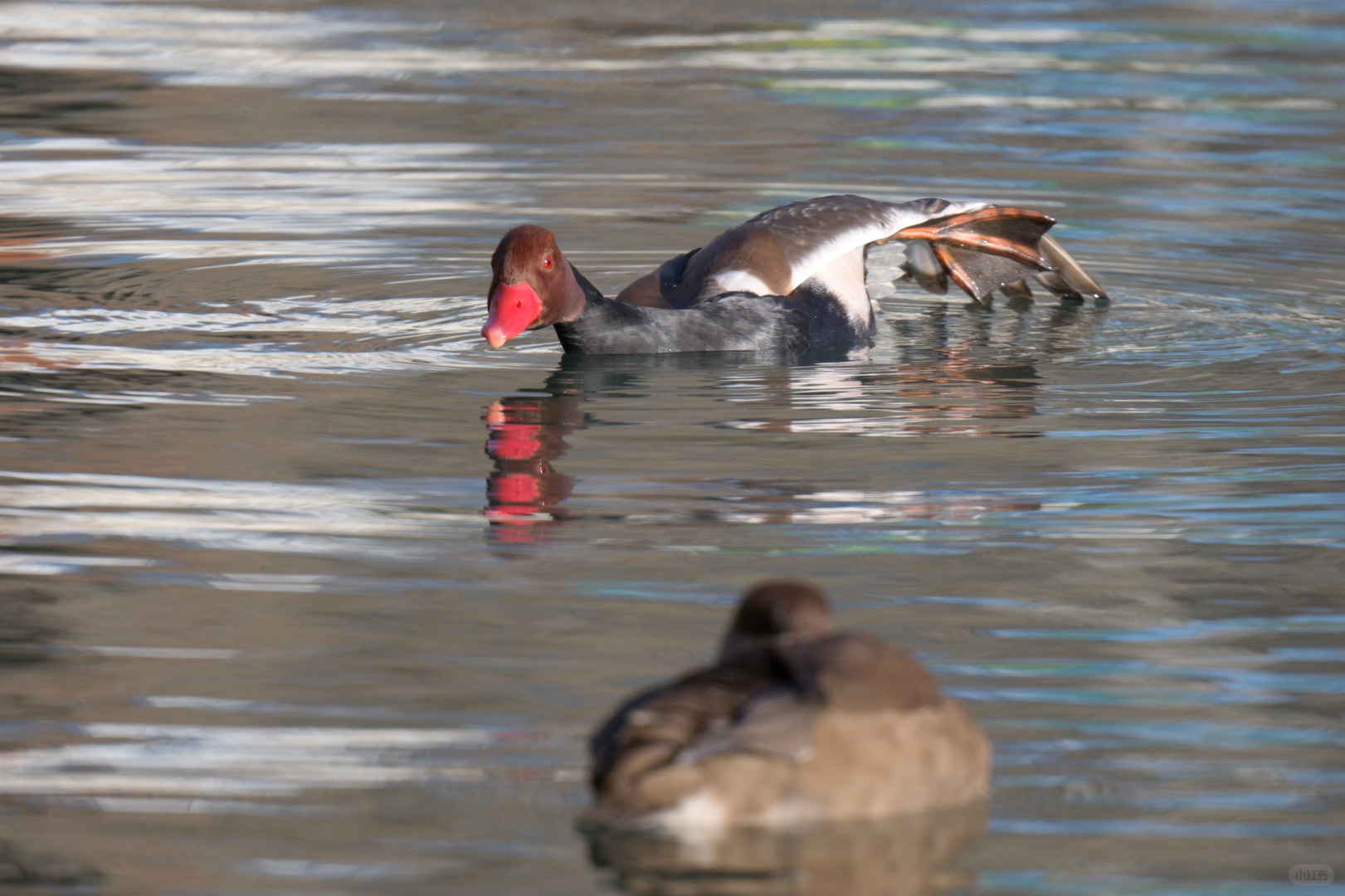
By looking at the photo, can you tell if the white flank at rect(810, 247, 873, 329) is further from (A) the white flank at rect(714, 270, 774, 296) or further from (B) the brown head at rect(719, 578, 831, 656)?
(B) the brown head at rect(719, 578, 831, 656)

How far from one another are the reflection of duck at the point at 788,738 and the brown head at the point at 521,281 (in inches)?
175

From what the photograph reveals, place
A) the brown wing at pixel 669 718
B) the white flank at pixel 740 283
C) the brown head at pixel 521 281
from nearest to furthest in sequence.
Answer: the brown wing at pixel 669 718 → the brown head at pixel 521 281 → the white flank at pixel 740 283

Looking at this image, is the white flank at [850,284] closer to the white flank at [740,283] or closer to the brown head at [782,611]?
the white flank at [740,283]

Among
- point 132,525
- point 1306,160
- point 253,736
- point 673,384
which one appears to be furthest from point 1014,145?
point 253,736

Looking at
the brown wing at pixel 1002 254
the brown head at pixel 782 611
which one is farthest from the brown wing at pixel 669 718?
the brown wing at pixel 1002 254

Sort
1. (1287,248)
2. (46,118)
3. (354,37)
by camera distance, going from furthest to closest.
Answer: (354,37) < (46,118) < (1287,248)

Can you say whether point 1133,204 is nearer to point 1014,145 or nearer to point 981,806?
point 1014,145

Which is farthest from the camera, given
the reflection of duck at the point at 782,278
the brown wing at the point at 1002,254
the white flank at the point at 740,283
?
the brown wing at the point at 1002,254

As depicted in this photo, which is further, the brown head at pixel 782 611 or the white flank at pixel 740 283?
the white flank at pixel 740 283

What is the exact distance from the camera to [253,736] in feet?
14.7

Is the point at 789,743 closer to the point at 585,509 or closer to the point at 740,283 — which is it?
the point at 585,509

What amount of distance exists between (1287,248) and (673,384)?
14.9ft

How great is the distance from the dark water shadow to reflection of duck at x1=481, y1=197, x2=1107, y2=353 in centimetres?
465

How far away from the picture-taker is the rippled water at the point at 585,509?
4066 millimetres
